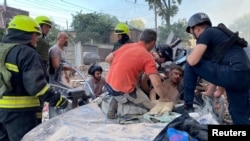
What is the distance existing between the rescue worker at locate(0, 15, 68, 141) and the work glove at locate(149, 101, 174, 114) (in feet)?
3.24

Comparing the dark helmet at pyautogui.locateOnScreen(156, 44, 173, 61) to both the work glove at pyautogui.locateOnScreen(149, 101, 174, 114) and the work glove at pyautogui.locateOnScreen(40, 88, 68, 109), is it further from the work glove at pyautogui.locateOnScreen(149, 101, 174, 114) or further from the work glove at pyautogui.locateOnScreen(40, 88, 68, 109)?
the work glove at pyautogui.locateOnScreen(40, 88, 68, 109)

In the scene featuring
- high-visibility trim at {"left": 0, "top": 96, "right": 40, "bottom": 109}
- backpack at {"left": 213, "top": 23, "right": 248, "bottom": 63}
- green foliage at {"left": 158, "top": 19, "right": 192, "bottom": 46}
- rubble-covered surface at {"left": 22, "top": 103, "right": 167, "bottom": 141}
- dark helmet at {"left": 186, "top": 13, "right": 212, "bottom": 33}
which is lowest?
rubble-covered surface at {"left": 22, "top": 103, "right": 167, "bottom": 141}

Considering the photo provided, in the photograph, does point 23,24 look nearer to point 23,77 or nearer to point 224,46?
point 23,77

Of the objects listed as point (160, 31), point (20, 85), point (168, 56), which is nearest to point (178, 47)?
point (168, 56)

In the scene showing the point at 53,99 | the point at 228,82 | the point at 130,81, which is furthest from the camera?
the point at 130,81

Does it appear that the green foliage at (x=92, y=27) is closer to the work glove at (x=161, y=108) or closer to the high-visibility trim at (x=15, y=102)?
the work glove at (x=161, y=108)

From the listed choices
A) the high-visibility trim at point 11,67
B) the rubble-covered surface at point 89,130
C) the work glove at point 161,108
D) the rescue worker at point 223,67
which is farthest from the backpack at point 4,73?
the rescue worker at point 223,67

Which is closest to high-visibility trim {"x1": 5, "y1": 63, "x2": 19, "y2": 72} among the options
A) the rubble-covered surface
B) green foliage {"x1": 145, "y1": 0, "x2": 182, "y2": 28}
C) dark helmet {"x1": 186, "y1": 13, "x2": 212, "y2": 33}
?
the rubble-covered surface

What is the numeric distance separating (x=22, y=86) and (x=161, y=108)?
1431 millimetres

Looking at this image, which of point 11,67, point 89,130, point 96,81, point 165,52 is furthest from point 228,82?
point 96,81

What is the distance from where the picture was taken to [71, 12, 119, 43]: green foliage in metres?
36.7

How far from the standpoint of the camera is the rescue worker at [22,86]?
285cm

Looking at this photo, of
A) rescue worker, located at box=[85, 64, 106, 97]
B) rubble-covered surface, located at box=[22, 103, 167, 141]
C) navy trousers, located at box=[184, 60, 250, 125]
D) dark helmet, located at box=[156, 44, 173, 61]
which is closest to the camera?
rubble-covered surface, located at box=[22, 103, 167, 141]

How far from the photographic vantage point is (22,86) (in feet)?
9.66
